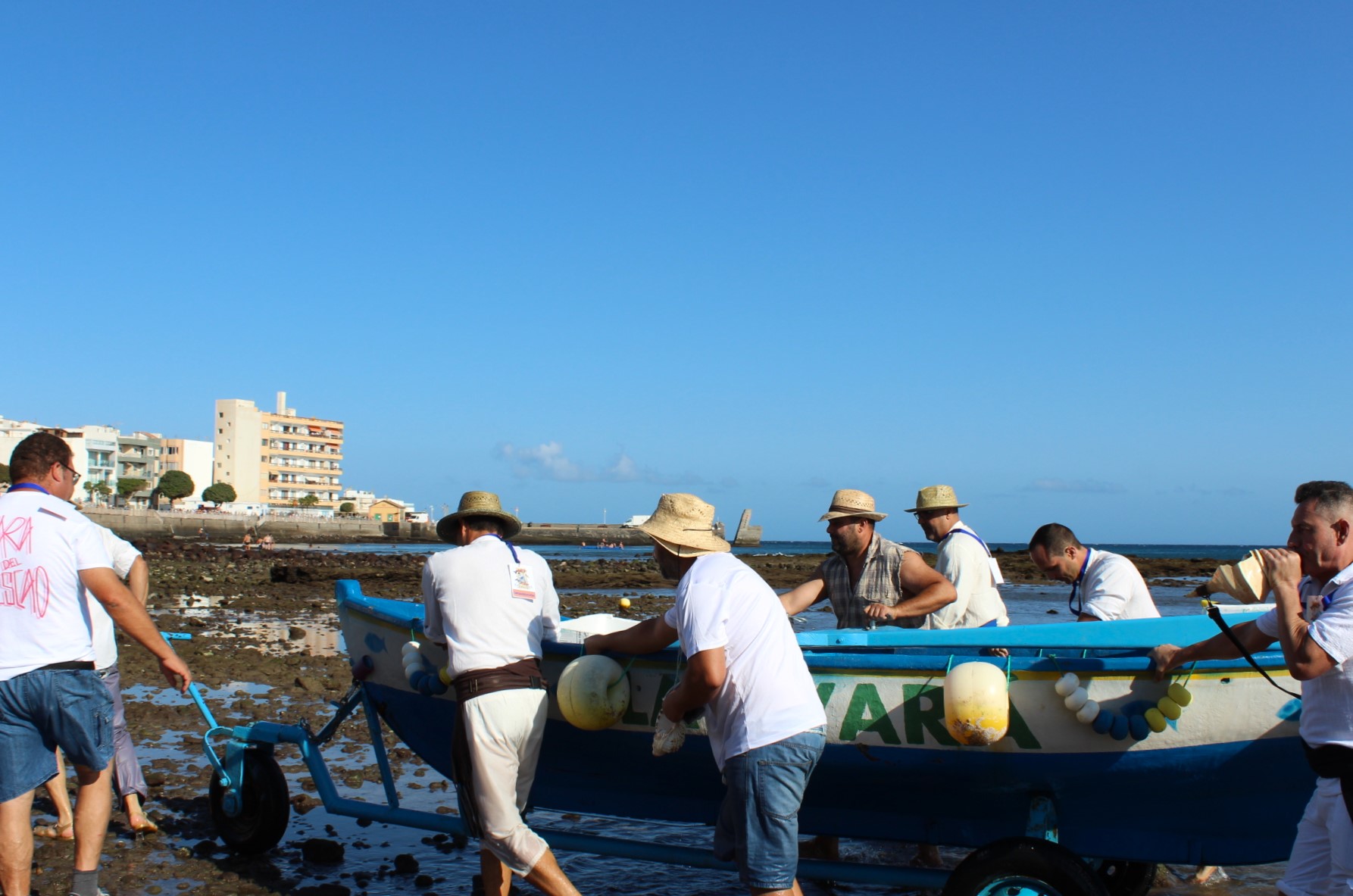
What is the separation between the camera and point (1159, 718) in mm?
4434

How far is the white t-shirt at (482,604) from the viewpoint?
4.81 metres

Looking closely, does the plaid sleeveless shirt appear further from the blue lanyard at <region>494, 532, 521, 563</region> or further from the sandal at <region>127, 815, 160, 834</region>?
the sandal at <region>127, 815, 160, 834</region>

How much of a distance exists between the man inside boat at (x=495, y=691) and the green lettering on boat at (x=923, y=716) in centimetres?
164

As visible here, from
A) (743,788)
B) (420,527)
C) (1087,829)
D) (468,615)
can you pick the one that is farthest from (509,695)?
(420,527)

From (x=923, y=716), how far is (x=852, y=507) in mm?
1565

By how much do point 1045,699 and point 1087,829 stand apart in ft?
2.51

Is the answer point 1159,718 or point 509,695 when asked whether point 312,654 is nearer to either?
point 509,695

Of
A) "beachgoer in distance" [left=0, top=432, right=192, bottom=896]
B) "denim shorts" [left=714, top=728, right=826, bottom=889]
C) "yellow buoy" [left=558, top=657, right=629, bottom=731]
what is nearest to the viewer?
"denim shorts" [left=714, top=728, right=826, bottom=889]

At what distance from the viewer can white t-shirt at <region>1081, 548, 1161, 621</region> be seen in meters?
6.12

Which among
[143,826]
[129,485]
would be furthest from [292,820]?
[129,485]

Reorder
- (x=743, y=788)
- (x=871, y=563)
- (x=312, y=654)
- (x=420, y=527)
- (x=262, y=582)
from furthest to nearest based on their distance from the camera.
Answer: (x=420, y=527)
(x=262, y=582)
(x=312, y=654)
(x=871, y=563)
(x=743, y=788)

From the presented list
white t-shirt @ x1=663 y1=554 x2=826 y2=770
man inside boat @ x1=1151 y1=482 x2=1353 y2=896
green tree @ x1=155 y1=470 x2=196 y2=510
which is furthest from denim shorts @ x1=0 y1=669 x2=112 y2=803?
green tree @ x1=155 y1=470 x2=196 y2=510

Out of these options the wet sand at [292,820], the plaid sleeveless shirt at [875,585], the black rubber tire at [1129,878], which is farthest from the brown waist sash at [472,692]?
the black rubber tire at [1129,878]

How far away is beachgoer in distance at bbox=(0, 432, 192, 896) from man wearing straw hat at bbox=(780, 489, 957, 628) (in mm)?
3366
